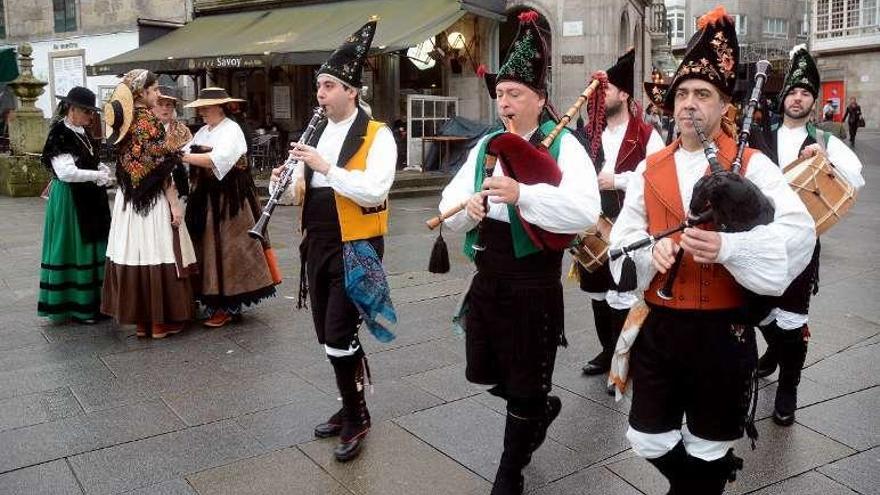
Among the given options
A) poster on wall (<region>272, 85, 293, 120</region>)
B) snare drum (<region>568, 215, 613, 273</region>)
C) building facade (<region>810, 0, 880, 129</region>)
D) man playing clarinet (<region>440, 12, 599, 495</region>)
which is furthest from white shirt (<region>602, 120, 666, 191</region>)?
building facade (<region>810, 0, 880, 129</region>)

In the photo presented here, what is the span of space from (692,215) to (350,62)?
2010 millimetres

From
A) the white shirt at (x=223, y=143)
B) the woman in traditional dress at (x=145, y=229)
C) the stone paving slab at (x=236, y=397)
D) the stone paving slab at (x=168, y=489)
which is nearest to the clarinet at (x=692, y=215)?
the stone paving slab at (x=168, y=489)

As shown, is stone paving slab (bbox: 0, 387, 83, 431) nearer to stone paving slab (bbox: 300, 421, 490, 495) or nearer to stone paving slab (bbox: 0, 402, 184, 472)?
stone paving slab (bbox: 0, 402, 184, 472)

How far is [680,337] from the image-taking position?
8.48 feet

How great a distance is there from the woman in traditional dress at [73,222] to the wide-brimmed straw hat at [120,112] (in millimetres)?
716

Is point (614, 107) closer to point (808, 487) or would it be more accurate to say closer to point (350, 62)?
point (350, 62)

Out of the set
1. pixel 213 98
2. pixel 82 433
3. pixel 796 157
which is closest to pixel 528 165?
pixel 796 157

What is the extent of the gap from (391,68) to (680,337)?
1611 centimetres

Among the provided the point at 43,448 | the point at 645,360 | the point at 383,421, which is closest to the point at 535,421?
the point at 645,360

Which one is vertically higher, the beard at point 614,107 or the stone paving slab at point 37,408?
the beard at point 614,107

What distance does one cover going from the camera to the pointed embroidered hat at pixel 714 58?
2.65 meters

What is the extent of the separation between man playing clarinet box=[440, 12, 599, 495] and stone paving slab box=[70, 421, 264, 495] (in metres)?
1.35

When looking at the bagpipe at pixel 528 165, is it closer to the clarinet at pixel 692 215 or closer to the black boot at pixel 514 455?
the clarinet at pixel 692 215

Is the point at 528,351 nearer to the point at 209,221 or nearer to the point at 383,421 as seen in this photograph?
the point at 383,421
